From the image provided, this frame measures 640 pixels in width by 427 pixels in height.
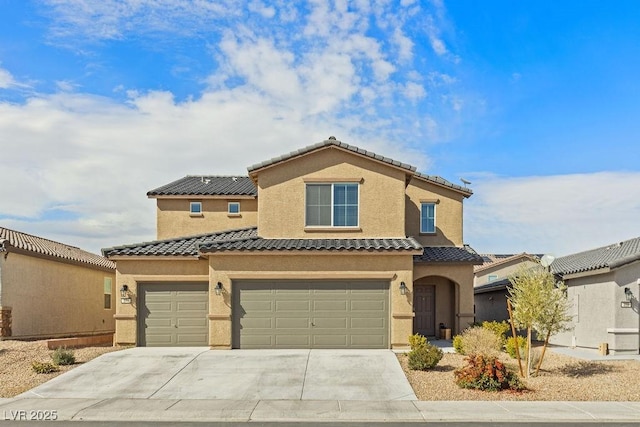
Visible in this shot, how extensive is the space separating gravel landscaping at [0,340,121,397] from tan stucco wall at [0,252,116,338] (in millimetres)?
2521

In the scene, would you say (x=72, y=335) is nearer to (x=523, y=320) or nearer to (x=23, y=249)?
(x=23, y=249)

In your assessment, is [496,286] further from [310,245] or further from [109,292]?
[109,292]

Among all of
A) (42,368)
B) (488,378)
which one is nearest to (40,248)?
(42,368)

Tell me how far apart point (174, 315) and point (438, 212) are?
39.7ft

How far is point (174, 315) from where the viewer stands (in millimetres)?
21750

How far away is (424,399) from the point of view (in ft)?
46.4

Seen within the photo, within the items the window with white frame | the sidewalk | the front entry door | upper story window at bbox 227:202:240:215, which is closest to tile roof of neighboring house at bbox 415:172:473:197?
the front entry door

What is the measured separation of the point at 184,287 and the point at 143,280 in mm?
1466

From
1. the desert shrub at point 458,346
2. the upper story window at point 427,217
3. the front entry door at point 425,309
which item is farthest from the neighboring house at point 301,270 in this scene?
the upper story window at point 427,217

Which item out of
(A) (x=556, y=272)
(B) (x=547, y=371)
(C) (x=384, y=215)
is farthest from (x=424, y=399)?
(A) (x=556, y=272)

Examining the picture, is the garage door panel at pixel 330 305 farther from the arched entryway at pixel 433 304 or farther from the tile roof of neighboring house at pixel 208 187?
the tile roof of neighboring house at pixel 208 187

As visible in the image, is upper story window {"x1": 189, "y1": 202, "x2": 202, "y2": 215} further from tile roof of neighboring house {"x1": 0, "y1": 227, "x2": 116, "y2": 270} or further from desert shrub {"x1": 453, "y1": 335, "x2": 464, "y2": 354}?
desert shrub {"x1": 453, "y1": 335, "x2": 464, "y2": 354}

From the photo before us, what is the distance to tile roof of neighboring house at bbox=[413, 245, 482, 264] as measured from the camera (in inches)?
945

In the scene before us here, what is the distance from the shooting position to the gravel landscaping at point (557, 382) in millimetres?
14305
